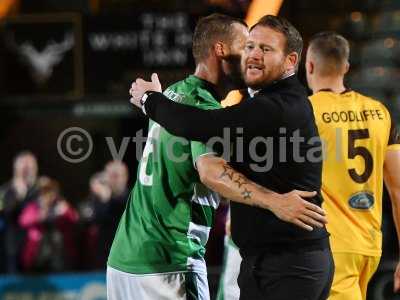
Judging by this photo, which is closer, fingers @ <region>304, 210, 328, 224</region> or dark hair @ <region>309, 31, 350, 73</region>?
fingers @ <region>304, 210, 328, 224</region>

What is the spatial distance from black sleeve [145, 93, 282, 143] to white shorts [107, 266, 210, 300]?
86 centimetres

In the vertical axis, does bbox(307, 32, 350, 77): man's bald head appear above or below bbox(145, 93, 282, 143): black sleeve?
above

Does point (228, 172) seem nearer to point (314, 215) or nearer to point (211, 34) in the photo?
point (314, 215)

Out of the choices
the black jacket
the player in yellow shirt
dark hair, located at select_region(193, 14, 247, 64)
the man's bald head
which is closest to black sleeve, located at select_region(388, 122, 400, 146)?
the player in yellow shirt

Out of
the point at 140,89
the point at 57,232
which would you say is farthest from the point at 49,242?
the point at 140,89

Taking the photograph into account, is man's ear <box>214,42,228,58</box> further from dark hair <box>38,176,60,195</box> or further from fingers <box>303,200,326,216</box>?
dark hair <box>38,176,60,195</box>

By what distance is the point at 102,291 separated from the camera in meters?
8.70

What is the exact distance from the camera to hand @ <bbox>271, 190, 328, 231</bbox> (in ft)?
14.3

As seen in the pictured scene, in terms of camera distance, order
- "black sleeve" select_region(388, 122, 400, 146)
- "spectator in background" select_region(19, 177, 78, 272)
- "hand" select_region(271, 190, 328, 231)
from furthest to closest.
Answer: "spectator in background" select_region(19, 177, 78, 272)
"black sleeve" select_region(388, 122, 400, 146)
"hand" select_region(271, 190, 328, 231)

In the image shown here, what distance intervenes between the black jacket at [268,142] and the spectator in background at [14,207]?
519cm

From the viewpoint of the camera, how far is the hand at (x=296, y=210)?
14.3 feet

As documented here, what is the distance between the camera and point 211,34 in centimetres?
516

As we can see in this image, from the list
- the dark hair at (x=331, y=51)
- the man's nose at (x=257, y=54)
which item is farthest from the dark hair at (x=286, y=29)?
the dark hair at (x=331, y=51)

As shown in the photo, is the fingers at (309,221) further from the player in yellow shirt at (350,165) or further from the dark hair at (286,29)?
the player in yellow shirt at (350,165)
